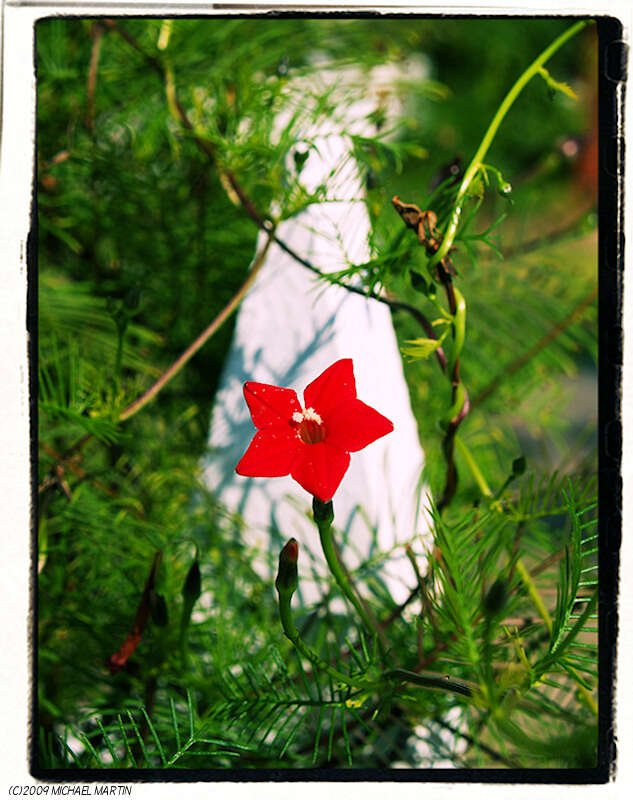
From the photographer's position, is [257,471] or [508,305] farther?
[508,305]

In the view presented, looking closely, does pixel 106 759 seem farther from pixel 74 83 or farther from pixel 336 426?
pixel 74 83

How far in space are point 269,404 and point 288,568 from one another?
0.04 m

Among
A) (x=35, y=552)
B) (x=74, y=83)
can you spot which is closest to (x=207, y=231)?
(x=74, y=83)

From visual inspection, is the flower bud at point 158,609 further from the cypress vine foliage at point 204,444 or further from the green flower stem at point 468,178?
the green flower stem at point 468,178

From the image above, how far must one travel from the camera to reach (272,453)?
15 centimetres

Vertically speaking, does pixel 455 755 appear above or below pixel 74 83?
below

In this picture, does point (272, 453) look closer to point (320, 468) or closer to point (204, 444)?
point (320, 468)

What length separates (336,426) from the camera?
5.9 inches

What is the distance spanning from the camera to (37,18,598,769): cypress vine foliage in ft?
0.55

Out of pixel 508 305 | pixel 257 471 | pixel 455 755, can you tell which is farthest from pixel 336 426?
pixel 508 305

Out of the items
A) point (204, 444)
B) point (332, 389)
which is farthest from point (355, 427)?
point (204, 444)

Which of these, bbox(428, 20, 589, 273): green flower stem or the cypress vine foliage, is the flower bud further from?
bbox(428, 20, 589, 273): green flower stem

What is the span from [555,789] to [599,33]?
18 cm

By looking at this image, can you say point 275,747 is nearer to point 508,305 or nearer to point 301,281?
point 301,281
